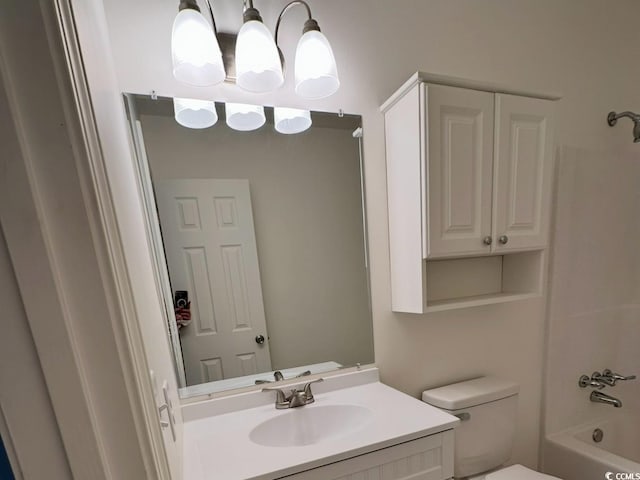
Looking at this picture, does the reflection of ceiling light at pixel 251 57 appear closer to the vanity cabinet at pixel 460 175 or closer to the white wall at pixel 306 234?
the white wall at pixel 306 234

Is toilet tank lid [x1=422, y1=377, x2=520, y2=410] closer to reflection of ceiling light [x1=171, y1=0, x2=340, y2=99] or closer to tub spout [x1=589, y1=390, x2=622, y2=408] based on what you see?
tub spout [x1=589, y1=390, x2=622, y2=408]

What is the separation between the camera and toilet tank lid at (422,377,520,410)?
1.10 metres

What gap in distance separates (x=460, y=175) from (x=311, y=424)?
40.5 inches

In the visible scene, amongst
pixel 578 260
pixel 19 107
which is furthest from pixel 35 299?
pixel 578 260

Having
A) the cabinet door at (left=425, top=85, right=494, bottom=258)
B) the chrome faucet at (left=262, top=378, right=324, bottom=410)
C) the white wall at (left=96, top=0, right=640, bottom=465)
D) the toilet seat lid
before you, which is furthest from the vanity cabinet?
the toilet seat lid

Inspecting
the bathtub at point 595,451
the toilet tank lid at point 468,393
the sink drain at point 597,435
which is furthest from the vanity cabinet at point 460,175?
the sink drain at point 597,435

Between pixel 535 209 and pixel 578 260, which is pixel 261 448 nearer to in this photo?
pixel 535 209

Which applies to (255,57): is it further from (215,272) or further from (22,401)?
(22,401)

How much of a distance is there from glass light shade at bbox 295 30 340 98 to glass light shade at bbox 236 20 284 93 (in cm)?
7

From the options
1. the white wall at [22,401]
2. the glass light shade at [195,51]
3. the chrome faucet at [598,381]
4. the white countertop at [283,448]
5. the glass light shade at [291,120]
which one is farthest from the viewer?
the chrome faucet at [598,381]

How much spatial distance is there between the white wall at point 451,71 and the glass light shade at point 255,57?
0.08 metres

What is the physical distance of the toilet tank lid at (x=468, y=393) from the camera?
1.10 meters

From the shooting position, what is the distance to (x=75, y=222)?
30 centimetres
